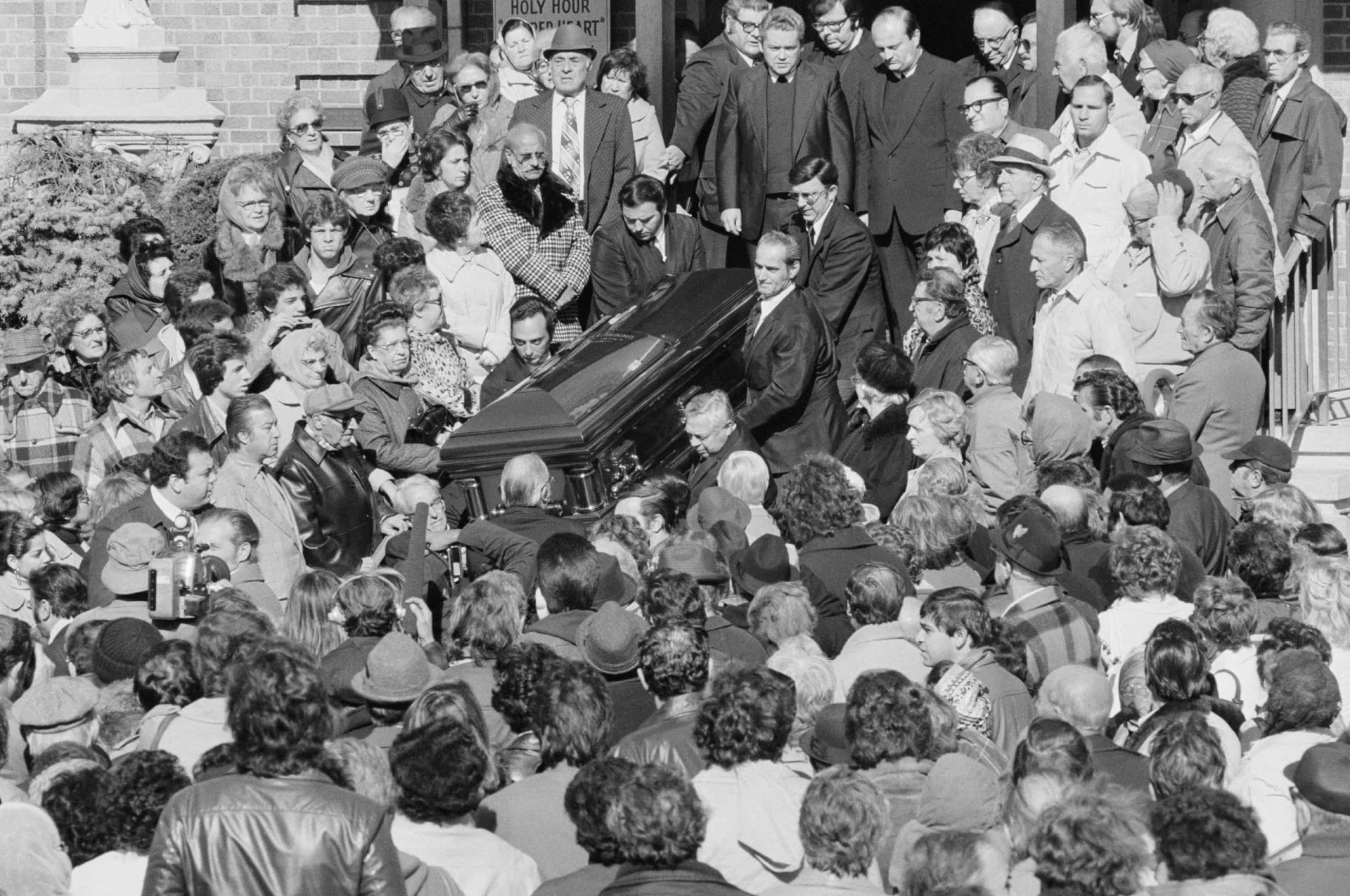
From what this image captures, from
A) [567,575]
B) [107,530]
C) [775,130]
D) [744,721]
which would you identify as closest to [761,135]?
[775,130]

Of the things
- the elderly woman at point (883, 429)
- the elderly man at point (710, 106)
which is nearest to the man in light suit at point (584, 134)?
the elderly man at point (710, 106)

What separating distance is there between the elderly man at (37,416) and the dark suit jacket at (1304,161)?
5929mm

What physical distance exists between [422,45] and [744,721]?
337 inches

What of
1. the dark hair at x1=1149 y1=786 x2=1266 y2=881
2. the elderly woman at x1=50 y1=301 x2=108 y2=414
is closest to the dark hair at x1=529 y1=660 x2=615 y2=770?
the dark hair at x1=1149 y1=786 x2=1266 y2=881

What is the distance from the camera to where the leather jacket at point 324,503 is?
27.9 feet

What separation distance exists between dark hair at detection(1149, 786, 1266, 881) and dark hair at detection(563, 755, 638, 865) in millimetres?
1118

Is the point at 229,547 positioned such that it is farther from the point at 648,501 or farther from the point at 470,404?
the point at 470,404

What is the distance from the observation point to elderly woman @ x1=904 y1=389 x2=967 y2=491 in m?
8.44

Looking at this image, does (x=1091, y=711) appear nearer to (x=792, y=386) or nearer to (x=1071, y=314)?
(x=792, y=386)

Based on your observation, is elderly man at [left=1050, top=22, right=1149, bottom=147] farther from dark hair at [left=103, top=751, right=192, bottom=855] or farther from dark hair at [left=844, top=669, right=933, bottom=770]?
dark hair at [left=103, top=751, right=192, bottom=855]

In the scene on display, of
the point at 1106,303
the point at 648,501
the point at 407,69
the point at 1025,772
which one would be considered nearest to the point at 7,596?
the point at 648,501

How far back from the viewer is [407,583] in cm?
769

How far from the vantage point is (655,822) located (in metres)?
4.50

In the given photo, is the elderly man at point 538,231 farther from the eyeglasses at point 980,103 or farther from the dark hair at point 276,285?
the eyeglasses at point 980,103
